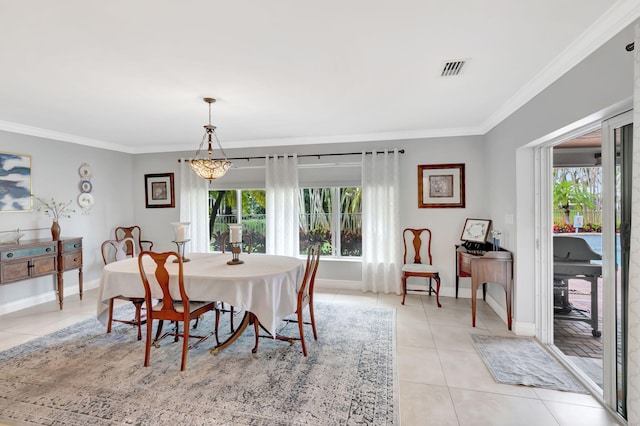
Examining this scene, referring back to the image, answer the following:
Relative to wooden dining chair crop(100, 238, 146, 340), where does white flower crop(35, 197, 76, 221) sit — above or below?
above

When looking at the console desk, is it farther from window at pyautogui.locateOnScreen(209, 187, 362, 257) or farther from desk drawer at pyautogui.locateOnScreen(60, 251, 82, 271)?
desk drawer at pyautogui.locateOnScreen(60, 251, 82, 271)

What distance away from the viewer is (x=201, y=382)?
91.3 inches

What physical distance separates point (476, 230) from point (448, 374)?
2.19 metres

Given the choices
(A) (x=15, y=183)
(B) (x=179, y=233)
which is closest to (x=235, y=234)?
(B) (x=179, y=233)

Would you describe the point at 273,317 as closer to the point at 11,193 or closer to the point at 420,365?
the point at 420,365

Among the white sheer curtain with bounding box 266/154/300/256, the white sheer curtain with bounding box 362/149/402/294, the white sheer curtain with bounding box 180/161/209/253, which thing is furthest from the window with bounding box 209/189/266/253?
the white sheer curtain with bounding box 362/149/402/294

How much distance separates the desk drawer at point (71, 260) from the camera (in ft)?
13.1

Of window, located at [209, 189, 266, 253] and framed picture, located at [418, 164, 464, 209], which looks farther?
window, located at [209, 189, 266, 253]

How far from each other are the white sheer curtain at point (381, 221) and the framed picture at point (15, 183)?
4491mm

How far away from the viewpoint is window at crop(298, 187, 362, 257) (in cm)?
478

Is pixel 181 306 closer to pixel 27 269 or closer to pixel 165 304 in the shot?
pixel 165 304

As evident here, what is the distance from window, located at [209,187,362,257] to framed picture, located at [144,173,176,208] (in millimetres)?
739

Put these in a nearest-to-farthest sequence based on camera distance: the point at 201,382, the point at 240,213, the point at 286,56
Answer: the point at 286,56 → the point at 201,382 → the point at 240,213

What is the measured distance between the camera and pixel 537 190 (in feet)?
9.74
